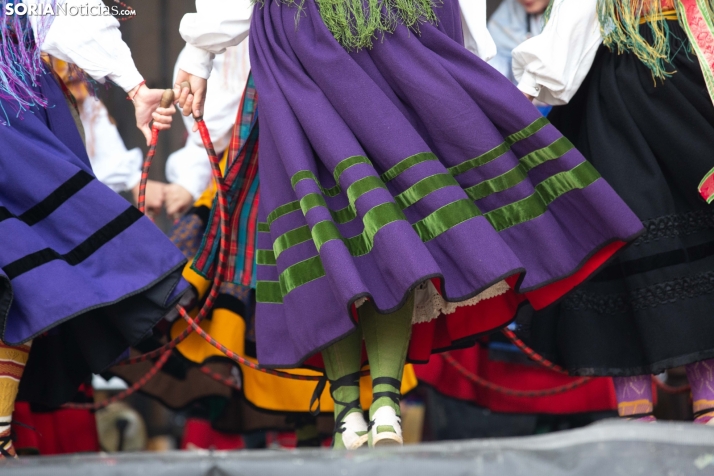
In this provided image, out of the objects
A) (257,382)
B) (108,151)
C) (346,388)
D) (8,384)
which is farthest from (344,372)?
(108,151)

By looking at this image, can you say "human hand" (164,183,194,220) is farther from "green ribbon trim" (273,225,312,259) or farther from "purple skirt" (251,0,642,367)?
"green ribbon trim" (273,225,312,259)

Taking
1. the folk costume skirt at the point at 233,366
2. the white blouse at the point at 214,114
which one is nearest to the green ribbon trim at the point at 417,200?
the folk costume skirt at the point at 233,366

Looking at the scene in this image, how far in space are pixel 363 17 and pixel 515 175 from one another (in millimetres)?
613

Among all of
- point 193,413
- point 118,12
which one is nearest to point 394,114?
point 118,12

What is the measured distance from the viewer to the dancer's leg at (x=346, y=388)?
2219 millimetres

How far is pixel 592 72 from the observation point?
2789 mm

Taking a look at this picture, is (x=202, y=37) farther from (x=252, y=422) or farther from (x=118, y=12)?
(x=252, y=422)

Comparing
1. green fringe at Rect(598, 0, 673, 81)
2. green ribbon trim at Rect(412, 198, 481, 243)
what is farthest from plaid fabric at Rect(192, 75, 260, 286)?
green fringe at Rect(598, 0, 673, 81)

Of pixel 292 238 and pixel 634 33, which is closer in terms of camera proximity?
pixel 292 238

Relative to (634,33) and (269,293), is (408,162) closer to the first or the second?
(269,293)

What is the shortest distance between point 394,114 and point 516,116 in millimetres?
341

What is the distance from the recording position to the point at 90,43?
2855mm

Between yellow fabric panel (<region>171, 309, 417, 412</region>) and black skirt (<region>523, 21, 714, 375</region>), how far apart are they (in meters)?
0.95

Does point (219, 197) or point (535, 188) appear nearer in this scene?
point (535, 188)
